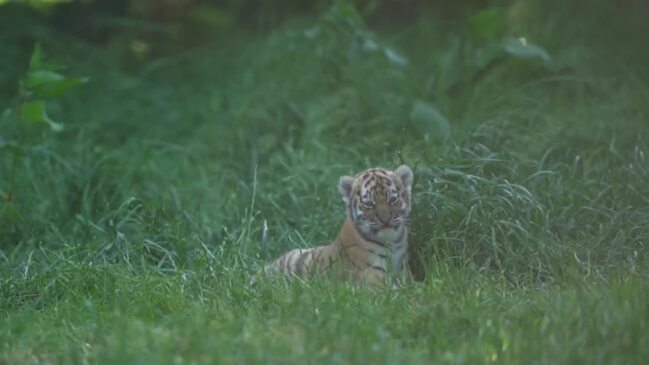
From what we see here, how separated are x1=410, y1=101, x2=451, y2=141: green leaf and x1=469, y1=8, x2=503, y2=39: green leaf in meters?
1.12

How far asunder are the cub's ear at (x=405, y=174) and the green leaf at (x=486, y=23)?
10.6 ft

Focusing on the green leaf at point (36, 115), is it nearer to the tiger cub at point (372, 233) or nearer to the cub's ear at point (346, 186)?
the tiger cub at point (372, 233)

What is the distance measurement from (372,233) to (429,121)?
87.2 inches

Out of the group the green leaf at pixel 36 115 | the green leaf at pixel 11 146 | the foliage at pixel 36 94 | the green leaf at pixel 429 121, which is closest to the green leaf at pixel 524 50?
the green leaf at pixel 429 121

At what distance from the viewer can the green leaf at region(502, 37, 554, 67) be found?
10062 mm

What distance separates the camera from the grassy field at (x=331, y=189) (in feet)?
18.9

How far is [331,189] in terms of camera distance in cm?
859

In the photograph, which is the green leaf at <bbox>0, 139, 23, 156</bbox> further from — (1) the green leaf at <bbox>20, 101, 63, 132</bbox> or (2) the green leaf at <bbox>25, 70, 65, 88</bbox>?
(2) the green leaf at <bbox>25, 70, 65, 88</bbox>

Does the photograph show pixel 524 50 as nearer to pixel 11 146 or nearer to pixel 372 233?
pixel 372 233

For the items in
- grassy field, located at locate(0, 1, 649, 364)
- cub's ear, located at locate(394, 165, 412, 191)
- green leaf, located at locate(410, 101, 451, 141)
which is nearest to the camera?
grassy field, located at locate(0, 1, 649, 364)

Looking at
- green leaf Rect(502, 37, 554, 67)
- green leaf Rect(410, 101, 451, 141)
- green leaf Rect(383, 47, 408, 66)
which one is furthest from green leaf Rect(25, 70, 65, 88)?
green leaf Rect(502, 37, 554, 67)

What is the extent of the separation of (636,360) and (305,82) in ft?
19.6

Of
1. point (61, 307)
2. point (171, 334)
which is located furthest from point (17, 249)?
point (171, 334)

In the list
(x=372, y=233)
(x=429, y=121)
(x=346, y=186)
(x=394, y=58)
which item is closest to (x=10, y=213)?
(x=346, y=186)
